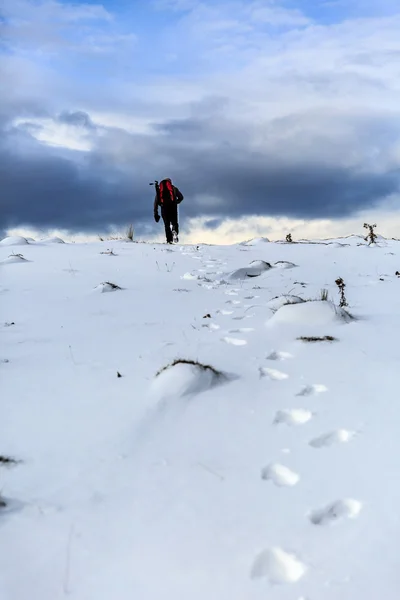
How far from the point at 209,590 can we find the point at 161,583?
0.48 ft

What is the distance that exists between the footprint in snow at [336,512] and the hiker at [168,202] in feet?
37.2

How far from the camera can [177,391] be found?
277 cm

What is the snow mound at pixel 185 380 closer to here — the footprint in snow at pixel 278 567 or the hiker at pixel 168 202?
the footprint in snow at pixel 278 567

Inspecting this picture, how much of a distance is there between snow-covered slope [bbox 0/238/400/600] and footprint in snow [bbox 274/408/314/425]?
17 mm

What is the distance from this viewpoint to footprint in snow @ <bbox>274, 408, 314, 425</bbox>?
244cm

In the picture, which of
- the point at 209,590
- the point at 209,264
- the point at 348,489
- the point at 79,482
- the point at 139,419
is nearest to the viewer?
the point at 209,590

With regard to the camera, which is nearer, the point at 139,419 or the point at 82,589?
the point at 82,589

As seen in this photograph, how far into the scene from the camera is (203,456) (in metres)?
2.19

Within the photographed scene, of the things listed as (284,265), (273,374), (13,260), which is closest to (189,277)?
(284,265)

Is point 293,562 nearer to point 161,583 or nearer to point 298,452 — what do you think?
point 161,583

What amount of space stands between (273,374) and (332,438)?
2.82ft

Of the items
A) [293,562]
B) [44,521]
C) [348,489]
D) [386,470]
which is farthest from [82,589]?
[386,470]

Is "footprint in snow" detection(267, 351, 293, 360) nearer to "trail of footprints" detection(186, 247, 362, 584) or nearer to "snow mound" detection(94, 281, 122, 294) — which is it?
"trail of footprints" detection(186, 247, 362, 584)

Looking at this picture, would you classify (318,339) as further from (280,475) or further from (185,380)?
(280,475)
